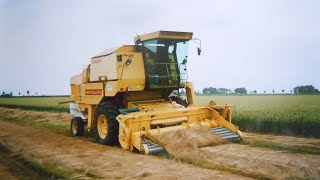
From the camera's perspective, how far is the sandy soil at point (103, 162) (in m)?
6.09

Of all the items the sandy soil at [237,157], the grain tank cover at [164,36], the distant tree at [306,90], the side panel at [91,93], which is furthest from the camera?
the distant tree at [306,90]

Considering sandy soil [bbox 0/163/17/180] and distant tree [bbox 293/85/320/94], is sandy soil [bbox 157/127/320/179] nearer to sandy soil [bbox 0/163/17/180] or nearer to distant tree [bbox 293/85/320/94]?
sandy soil [bbox 0/163/17/180]

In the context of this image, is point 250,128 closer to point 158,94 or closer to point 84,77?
point 158,94

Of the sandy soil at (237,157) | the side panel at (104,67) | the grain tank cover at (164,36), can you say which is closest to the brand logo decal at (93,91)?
the side panel at (104,67)

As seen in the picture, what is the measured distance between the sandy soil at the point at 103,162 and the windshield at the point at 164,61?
248 centimetres

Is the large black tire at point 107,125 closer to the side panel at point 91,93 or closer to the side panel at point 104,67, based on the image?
the side panel at point 91,93

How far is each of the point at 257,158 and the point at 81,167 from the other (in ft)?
11.4

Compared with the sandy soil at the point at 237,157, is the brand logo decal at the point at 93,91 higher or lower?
higher

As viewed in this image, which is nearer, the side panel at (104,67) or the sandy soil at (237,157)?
the sandy soil at (237,157)

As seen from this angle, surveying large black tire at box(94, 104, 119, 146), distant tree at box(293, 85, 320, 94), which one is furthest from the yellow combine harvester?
distant tree at box(293, 85, 320, 94)

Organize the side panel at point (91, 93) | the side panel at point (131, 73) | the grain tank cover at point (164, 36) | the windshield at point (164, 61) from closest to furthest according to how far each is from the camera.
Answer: the grain tank cover at point (164, 36) < the side panel at point (131, 73) < the windshield at point (164, 61) < the side panel at point (91, 93)

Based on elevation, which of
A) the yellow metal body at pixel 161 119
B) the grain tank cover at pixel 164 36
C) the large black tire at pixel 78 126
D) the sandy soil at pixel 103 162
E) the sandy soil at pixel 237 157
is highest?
the grain tank cover at pixel 164 36

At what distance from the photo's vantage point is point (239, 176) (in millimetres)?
5797

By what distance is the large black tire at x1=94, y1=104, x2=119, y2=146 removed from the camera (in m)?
9.52
